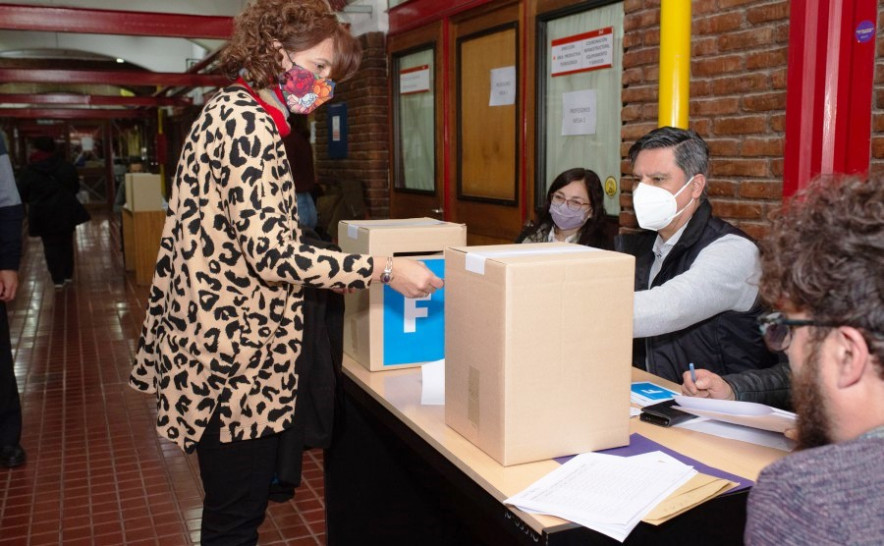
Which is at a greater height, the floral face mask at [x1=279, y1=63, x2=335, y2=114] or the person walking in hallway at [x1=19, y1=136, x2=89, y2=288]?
the floral face mask at [x1=279, y1=63, x2=335, y2=114]

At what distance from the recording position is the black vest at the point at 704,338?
2.26m

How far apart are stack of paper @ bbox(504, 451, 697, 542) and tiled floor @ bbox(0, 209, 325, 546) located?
6.01 ft

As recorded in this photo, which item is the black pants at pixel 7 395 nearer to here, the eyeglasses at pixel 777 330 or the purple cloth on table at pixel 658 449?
the purple cloth on table at pixel 658 449

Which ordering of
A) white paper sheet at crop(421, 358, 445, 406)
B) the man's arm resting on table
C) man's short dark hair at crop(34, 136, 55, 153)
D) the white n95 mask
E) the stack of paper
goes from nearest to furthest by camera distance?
the stack of paper < white paper sheet at crop(421, 358, 445, 406) < the man's arm resting on table < the white n95 mask < man's short dark hair at crop(34, 136, 55, 153)

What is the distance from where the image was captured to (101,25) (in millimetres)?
6512

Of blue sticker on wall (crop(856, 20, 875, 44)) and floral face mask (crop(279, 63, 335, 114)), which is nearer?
floral face mask (crop(279, 63, 335, 114))

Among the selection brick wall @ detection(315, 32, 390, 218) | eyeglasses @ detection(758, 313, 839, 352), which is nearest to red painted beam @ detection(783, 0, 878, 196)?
eyeglasses @ detection(758, 313, 839, 352)

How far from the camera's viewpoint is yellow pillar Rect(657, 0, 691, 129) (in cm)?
300

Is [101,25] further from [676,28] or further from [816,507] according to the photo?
[816,507]

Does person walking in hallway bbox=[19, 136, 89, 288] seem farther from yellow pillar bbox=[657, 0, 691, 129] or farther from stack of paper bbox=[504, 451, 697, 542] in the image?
stack of paper bbox=[504, 451, 697, 542]

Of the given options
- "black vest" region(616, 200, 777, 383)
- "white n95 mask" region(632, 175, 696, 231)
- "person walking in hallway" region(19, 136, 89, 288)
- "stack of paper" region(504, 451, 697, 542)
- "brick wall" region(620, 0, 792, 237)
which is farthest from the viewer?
"person walking in hallway" region(19, 136, 89, 288)

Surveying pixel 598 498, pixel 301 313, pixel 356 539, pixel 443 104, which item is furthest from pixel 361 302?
pixel 443 104

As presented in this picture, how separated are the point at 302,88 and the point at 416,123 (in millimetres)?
4670

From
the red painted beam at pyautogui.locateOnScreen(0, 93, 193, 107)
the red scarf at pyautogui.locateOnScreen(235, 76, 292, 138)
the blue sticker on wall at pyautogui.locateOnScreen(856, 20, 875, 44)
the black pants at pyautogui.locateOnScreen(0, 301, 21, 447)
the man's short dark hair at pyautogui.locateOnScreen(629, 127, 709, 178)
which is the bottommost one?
the black pants at pyautogui.locateOnScreen(0, 301, 21, 447)
